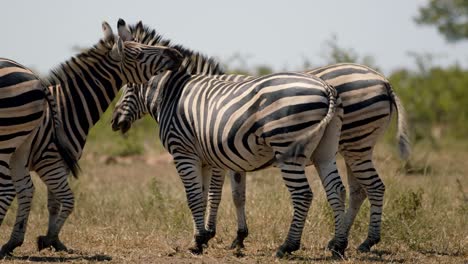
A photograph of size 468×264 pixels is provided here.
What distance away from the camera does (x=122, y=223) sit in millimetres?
10539

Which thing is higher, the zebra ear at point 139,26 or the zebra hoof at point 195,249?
the zebra ear at point 139,26

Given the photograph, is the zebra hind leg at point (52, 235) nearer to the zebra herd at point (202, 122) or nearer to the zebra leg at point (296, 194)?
the zebra herd at point (202, 122)

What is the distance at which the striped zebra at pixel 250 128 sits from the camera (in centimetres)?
751

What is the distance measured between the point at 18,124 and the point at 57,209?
1.48 m

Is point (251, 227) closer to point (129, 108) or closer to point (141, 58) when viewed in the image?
point (129, 108)

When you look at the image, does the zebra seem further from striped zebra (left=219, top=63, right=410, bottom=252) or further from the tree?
the tree

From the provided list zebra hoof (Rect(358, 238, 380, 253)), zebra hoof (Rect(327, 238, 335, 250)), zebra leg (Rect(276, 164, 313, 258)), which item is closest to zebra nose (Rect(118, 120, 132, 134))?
zebra leg (Rect(276, 164, 313, 258))

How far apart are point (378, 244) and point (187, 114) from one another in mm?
2766

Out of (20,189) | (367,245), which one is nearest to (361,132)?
(367,245)

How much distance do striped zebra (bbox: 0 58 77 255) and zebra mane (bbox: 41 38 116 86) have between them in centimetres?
69

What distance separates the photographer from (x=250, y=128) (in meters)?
7.79

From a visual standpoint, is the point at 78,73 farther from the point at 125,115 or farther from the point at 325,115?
the point at 325,115

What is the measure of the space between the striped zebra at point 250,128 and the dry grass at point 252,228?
0.66 metres

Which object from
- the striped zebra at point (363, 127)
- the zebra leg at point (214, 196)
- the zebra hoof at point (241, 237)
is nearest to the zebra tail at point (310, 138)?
the striped zebra at point (363, 127)
